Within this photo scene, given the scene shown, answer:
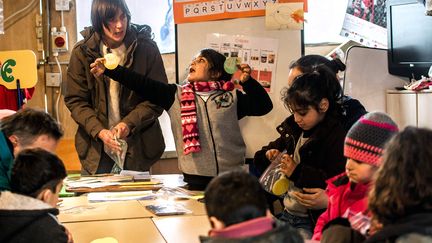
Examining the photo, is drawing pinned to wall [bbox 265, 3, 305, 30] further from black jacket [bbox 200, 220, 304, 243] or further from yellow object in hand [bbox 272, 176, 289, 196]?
black jacket [bbox 200, 220, 304, 243]

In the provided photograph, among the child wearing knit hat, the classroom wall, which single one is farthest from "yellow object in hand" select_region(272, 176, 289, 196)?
the classroom wall

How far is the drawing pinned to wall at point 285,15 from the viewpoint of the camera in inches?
155

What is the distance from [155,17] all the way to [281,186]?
2.60 m

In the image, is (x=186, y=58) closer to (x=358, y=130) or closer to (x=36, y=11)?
(x=36, y=11)

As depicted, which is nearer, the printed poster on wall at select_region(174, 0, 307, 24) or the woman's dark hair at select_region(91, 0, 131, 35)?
the woman's dark hair at select_region(91, 0, 131, 35)

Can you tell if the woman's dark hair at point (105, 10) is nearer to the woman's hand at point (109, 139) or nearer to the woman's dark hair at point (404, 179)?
the woman's hand at point (109, 139)

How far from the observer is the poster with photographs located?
468 centimetres

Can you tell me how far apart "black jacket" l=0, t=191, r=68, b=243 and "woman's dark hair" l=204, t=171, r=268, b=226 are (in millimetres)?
610

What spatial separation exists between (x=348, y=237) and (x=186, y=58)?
258 cm

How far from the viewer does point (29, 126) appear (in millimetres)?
2207

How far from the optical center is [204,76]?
309 centimetres

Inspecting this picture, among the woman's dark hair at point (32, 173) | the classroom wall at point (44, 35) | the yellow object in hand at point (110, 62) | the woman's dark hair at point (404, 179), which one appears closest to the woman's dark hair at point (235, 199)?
the woman's dark hair at point (404, 179)

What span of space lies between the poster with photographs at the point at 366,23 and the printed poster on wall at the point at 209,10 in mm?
1021

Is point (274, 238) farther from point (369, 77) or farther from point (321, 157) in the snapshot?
point (369, 77)
